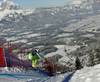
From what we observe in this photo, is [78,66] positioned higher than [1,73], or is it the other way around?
[1,73]

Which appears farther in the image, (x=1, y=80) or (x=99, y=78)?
(x=1, y=80)

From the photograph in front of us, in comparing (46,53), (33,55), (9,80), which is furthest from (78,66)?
(46,53)

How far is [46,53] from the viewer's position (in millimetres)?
151750

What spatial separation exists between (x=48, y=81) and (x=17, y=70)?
5.07 meters

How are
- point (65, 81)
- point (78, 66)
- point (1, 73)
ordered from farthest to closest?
point (78, 66) → point (1, 73) → point (65, 81)

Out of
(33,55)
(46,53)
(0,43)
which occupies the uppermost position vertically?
(0,43)

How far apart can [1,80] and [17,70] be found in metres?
3.76

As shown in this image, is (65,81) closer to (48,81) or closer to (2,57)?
(48,81)

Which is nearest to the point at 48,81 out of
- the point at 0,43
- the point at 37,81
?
the point at 37,81

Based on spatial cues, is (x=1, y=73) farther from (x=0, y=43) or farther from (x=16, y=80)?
(x=0, y=43)

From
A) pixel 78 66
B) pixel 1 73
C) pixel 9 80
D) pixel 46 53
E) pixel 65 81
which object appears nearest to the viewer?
pixel 65 81

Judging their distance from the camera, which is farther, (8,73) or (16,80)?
(8,73)

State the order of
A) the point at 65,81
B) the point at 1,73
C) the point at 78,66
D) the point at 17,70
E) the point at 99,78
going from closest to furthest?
the point at 99,78, the point at 65,81, the point at 1,73, the point at 17,70, the point at 78,66

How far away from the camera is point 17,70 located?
15.4 metres
